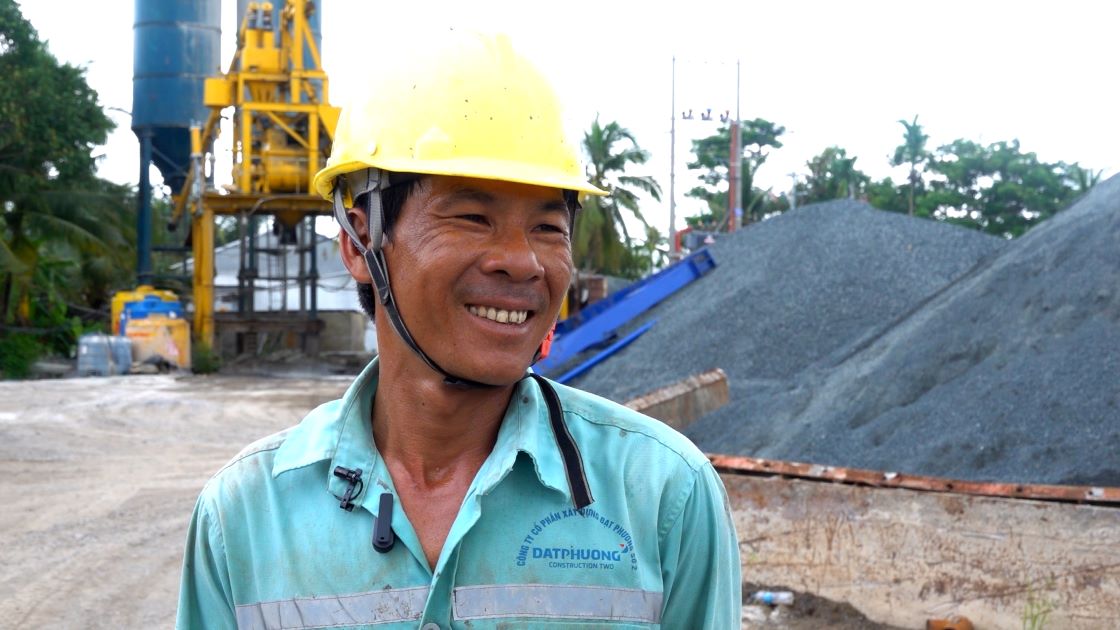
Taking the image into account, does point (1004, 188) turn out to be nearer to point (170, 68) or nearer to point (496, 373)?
point (170, 68)

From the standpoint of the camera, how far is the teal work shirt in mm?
1665

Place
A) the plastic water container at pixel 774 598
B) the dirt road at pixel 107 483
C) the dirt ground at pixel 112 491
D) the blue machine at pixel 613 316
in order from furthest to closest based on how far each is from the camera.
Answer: the blue machine at pixel 613 316, the dirt road at pixel 107 483, the dirt ground at pixel 112 491, the plastic water container at pixel 774 598

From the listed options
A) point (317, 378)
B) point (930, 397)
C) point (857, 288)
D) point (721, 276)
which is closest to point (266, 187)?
point (317, 378)

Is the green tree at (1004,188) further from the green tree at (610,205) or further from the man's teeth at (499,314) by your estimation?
the man's teeth at (499,314)

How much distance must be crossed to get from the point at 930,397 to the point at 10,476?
300 inches

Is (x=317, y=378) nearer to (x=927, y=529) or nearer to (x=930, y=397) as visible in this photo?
(x=930, y=397)

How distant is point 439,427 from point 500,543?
0.77 feet

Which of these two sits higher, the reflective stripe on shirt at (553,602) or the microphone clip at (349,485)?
the microphone clip at (349,485)

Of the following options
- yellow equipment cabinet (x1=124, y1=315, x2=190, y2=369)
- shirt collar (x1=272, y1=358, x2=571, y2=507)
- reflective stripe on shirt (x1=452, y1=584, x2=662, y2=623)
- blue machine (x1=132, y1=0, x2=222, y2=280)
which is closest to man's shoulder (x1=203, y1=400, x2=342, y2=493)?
shirt collar (x1=272, y1=358, x2=571, y2=507)

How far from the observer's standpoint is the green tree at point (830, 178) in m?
50.5

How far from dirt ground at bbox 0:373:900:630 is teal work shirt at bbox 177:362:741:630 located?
13.0ft

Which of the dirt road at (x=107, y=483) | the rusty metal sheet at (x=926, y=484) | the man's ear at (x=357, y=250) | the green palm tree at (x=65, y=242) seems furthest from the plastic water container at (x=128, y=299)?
the man's ear at (x=357, y=250)

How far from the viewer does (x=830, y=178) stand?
167 ft

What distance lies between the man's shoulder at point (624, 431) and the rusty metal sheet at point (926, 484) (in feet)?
12.2
